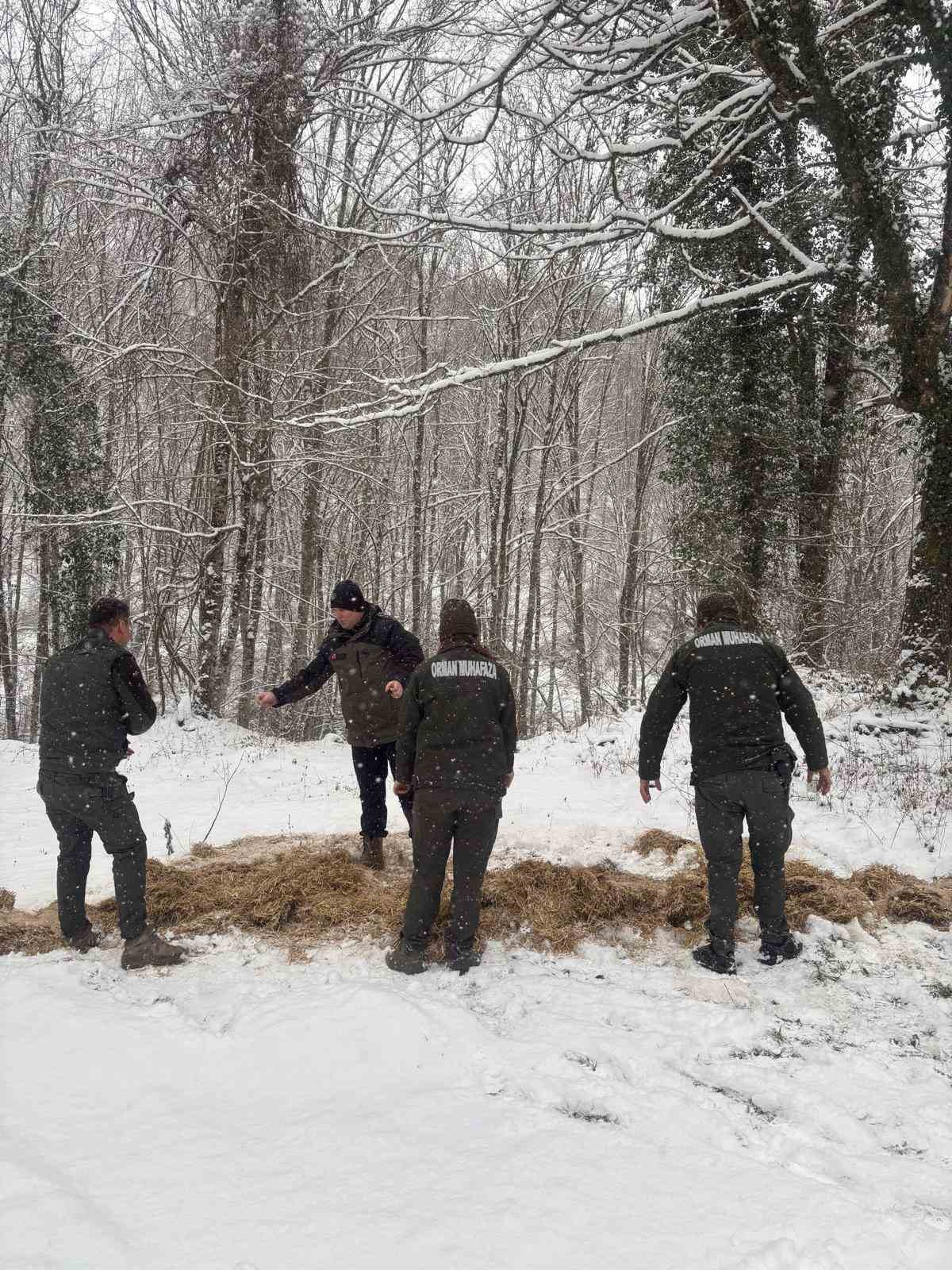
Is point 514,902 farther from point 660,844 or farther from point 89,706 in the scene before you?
point 89,706

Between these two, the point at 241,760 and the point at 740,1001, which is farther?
the point at 241,760

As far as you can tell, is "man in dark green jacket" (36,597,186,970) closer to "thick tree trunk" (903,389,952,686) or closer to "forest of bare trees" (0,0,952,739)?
"forest of bare trees" (0,0,952,739)

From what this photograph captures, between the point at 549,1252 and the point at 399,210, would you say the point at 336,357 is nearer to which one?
the point at 399,210

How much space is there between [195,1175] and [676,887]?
3425mm

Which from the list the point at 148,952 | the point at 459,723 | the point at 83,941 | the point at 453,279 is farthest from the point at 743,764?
the point at 453,279

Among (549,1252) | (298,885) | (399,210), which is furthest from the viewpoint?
(399,210)

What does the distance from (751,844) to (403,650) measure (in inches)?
105

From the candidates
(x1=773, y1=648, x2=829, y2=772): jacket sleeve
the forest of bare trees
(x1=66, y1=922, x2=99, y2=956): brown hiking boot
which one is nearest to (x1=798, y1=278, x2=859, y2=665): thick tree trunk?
the forest of bare trees

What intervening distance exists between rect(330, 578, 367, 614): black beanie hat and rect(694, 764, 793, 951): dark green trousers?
2.72m

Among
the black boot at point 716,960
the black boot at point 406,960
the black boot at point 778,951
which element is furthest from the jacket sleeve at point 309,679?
the black boot at point 778,951

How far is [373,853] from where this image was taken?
5.81m

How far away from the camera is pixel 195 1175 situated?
8.12 feet

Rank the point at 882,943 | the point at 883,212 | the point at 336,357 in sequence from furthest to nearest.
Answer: the point at 336,357 < the point at 883,212 < the point at 882,943

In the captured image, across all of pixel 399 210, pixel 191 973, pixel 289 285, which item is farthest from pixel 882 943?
pixel 289 285
